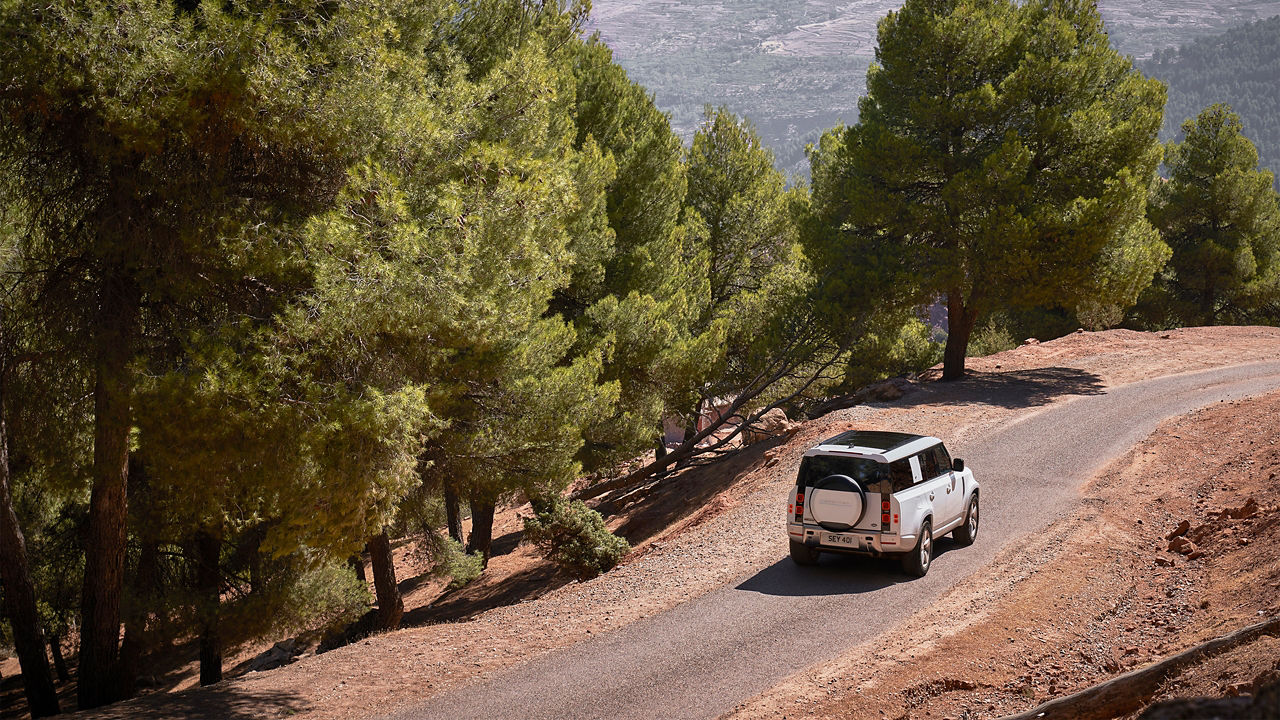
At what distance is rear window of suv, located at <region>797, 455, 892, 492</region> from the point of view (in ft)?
40.8

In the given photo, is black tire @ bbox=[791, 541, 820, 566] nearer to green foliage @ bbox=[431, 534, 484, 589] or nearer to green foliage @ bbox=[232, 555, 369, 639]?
green foliage @ bbox=[232, 555, 369, 639]

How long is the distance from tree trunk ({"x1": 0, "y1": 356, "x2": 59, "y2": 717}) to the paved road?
6.13 meters

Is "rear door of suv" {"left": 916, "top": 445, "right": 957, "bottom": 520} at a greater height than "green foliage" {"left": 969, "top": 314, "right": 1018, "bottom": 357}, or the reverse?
"green foliage" {"left": 969, "top": 314, "right": 1018, "bottom": 357}

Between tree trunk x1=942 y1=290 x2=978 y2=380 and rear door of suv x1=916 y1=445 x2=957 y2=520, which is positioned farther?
tree trunk x1=942 y1=290 x2=978 y2=380

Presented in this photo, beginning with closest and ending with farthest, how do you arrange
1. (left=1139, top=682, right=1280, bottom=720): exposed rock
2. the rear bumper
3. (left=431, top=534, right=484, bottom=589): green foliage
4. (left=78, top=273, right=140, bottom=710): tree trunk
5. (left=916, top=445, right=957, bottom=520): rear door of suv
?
(left=1139, top=682, right=1280, bottom=720): exposed rock
(left=78, top=273, right=140, bottom=710): tree trunk
the rear bumper
(left=916, top=445, right=957, bottom=520): rear door of suv
(left=431, top=534, right=484, bottom=589): green foliage

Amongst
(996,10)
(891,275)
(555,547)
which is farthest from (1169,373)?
(555,547)

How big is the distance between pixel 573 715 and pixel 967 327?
21.6 meters

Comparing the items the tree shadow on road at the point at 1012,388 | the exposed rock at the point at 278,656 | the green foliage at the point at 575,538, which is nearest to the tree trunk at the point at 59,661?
the exposed rock at the point at 278,656

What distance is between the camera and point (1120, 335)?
3306 cm

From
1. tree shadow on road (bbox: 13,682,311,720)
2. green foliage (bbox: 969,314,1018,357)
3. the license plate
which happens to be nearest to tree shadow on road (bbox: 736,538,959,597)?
the license plate

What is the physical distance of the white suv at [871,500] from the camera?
40.7 feet

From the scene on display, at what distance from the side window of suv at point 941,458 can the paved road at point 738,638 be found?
1339 mm

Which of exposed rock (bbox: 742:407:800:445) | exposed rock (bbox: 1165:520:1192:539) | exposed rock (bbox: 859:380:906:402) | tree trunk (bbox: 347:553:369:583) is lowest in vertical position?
tree trunk (bbox: 347:553:369:583)

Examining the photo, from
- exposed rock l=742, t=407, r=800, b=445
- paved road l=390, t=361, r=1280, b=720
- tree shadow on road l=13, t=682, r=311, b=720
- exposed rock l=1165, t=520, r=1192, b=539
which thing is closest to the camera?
paved road l=390, t=361, r=1280, b=720
